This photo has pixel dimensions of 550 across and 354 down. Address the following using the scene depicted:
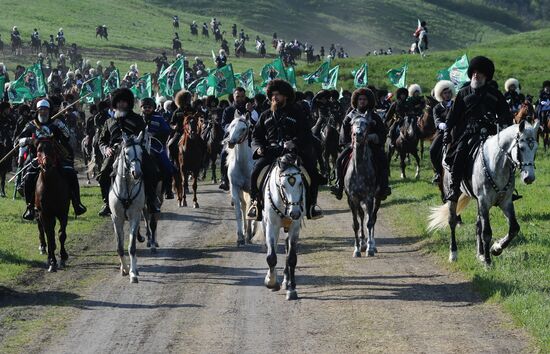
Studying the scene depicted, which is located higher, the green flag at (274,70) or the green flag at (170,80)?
the green flag at (274,70)

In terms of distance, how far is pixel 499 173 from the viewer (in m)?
15.8

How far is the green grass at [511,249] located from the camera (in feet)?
42.8

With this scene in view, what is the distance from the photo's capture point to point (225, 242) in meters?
20.9

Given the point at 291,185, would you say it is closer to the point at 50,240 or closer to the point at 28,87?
the point at 50,240

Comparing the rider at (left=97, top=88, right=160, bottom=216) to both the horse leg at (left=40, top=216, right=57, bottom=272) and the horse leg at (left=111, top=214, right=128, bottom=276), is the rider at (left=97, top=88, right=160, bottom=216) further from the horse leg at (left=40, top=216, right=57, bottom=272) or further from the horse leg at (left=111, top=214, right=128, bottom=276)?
the horse leg at (left=40, top=216, right=57, bottom=272)

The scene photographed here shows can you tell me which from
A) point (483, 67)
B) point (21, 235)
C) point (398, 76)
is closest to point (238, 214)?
point (21, 235)

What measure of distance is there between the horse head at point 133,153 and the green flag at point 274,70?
25.5 m

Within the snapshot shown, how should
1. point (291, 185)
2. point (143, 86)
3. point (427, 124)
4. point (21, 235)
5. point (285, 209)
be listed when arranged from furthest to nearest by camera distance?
point (143, 86), point (427, 124), point (21, 235), point (285, 209), point (291, 185)

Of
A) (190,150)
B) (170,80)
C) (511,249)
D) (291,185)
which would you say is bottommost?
(170,80)

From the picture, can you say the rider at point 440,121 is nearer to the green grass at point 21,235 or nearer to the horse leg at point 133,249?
the horse leg at point 133,249

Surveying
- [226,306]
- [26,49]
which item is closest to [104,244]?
[226,306]

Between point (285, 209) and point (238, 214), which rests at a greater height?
point (285, 209)

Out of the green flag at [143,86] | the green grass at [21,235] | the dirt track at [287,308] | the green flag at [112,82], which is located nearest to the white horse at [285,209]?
the dirt track at [287,308]

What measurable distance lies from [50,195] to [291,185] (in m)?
5.68
